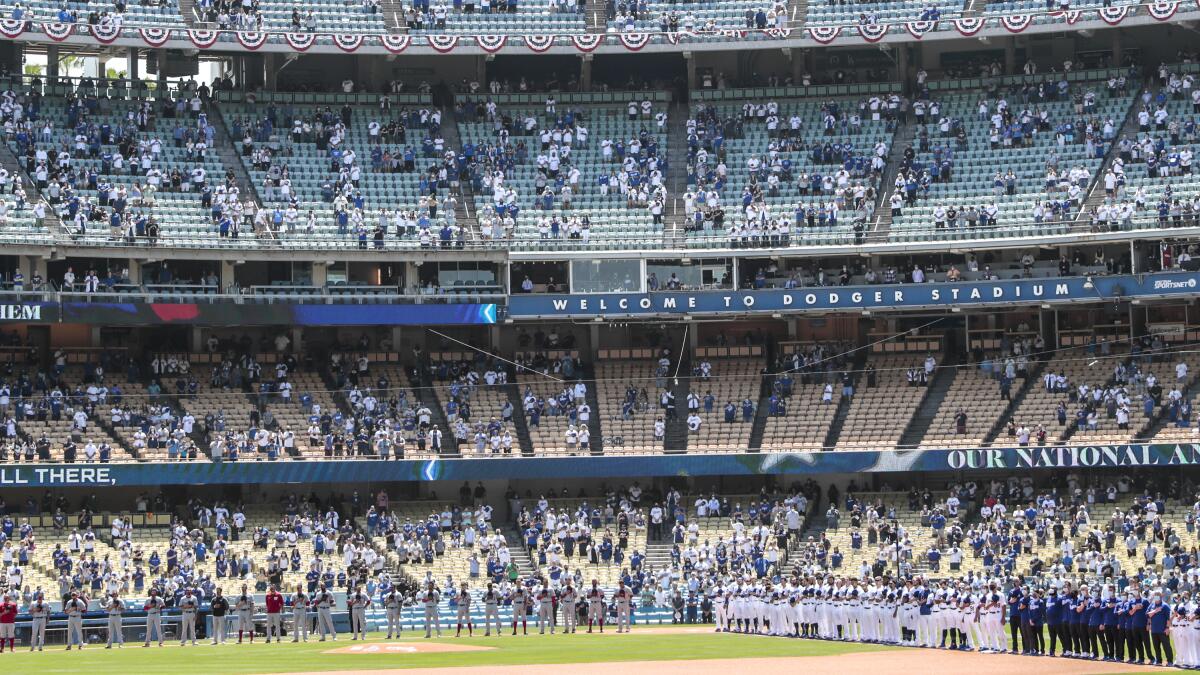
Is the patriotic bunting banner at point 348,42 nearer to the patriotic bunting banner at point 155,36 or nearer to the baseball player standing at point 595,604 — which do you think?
the patriotic bunting banner at point 155,36

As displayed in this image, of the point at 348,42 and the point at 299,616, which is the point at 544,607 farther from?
the point at 348,42

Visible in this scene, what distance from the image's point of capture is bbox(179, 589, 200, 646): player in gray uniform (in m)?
48.8

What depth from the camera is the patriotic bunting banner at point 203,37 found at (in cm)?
6825

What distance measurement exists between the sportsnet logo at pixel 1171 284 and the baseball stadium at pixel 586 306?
9 centimetres

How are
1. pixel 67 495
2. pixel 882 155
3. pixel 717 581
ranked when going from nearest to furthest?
1. pixel 717 581
2. pixel 67 495
3. pixel 882 155

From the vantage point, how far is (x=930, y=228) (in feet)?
217

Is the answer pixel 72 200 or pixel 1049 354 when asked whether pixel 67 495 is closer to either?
pixel 72 200

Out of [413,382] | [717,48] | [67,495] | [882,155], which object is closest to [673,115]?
[717,48]

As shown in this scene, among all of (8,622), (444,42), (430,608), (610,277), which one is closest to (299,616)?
(430,608)

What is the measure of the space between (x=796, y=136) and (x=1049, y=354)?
12.5 meters

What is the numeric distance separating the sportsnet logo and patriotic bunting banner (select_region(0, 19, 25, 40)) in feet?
125

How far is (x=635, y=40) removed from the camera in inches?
2778

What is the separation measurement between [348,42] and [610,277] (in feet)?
41.8

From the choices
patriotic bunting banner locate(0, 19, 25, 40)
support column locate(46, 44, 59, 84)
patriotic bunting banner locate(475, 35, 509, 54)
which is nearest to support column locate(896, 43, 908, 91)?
patriotic bunting banner locate(475, 35, 509, 54)
